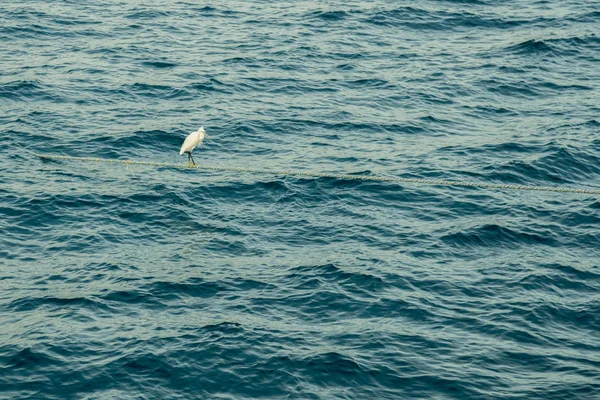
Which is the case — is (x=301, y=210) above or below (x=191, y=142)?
below

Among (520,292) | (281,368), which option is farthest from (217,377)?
A: (520,292)

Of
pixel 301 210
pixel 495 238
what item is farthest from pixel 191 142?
pixel 495 238

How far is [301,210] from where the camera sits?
46781 millimetres

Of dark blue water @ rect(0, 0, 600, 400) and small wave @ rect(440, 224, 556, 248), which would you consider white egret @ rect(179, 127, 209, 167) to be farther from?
small wave @ rect(440, 224, 556, 248)

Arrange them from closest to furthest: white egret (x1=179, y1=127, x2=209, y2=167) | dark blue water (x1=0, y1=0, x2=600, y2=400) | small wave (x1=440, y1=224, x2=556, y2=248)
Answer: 1. dark blue water (x1=0, y1=0, x2=600, y2=400)
2. small wave (x1=440, y1=224, x2=556, y2=248)
3. white egret (x1=179, y1=127, x2=209, y2=167)

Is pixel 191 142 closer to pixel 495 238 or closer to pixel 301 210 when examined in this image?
pixel 301 210

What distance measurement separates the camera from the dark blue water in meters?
35.2

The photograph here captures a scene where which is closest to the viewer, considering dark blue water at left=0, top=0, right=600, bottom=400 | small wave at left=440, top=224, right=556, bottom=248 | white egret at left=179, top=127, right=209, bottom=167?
dark blue water at left=0, top=0, right=600, bottom=400

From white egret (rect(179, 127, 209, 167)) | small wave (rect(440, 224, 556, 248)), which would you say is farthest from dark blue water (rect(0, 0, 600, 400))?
white egret (rect(179, 127, 209, 167))

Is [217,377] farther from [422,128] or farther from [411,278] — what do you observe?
[422,128]

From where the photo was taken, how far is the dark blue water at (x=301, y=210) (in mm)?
35219

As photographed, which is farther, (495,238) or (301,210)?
(301,210)

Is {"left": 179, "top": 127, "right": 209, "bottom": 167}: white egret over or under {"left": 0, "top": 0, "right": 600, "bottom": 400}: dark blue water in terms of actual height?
over

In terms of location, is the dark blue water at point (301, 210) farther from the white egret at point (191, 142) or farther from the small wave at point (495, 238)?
the white egret at point (191, 142)
